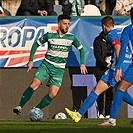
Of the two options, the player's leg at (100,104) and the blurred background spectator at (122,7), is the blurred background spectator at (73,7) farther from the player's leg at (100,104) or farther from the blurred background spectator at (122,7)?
the player's leg at (100,104)

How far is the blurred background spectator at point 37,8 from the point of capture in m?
19.8

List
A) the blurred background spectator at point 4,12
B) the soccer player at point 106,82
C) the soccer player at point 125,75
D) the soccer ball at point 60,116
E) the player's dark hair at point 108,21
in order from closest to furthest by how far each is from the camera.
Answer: the soccer player at point 125,75, the soccer player at point 106,82, the player's dark hair at point 108,21, the soccer ball at point 60,116, the blurred background spectator at point 4,12

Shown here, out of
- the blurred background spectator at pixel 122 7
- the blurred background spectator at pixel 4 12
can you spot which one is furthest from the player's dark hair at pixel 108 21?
the blurred background spectator at pixel 4 12

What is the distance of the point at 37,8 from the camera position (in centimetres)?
2002

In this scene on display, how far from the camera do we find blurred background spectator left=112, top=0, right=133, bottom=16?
2022cm

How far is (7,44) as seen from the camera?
19.1 meters

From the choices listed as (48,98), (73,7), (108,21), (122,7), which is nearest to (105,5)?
(122,7)

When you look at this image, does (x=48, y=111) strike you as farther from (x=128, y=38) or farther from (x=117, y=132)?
(x=117, y=132)

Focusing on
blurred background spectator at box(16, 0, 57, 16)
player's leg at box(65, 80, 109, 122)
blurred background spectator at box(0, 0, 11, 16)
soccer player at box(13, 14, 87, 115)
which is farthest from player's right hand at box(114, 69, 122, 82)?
blurred background spectator at box(0, 0, 11, 16)

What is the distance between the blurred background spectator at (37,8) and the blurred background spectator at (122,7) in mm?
1828

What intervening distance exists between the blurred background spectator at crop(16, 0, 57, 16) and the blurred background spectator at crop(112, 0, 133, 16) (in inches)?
72.0

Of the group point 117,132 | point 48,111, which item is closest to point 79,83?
point 48,111

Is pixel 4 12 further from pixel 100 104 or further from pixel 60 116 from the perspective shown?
pixel 100 104

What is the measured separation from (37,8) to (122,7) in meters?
2.42
